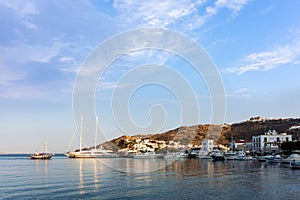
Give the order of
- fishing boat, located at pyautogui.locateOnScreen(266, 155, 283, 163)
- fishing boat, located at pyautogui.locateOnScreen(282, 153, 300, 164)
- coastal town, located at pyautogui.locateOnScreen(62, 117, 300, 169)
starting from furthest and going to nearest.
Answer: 1. coastal town, located at pyautogui.locateOnScreen(62, 117, 300, 169)
2. fishing boat, located at pyautogui.locateOnScreen(266, 155, 283, 163)
3. fishing boat, located at pyautogui.locateOnScreen(282, 153, 300, 164)

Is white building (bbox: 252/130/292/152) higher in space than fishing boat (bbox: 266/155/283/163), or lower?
higher

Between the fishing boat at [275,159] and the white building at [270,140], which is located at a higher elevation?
the white building at [270,140]

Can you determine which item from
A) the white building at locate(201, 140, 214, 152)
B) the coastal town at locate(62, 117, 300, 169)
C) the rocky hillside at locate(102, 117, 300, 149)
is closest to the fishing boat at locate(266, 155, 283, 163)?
the coastal town at locate(62, 117, 300, 169)

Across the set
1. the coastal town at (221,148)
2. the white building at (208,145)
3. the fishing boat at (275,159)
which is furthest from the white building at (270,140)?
the fishing boat at (275,159)

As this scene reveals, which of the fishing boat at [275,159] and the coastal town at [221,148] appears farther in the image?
the coastal town at [221,148]

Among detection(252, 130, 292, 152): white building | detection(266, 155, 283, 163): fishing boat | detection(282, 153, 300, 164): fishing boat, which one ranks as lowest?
detection(266, 155, 283, 163): fishing boat

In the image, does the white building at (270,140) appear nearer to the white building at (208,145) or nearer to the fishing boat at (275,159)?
the white building at (208,145)

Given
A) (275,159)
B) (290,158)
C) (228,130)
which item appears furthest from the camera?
(228,130)

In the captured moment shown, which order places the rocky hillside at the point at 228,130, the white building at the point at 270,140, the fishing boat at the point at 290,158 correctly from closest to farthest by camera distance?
the fishing boat at the point at 290,158, the white building at the point at 270,140, the rocky hillside at the point at 228,130

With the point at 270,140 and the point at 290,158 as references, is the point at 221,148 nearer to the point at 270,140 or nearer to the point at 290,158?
the point at 270,140

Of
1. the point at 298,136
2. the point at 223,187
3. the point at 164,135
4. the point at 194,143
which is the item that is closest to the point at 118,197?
the point at 223,187

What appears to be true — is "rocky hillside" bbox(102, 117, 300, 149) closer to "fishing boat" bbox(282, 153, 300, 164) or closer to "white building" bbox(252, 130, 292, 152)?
"white building" bbox(252, 130, 292, 152)

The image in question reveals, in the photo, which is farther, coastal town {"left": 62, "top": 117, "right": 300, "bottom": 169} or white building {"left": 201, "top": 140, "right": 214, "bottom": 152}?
white building {"left": 201, "top": 140, "right": 214, "bottom": 152}

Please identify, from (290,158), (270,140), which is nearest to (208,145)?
(270,140)
